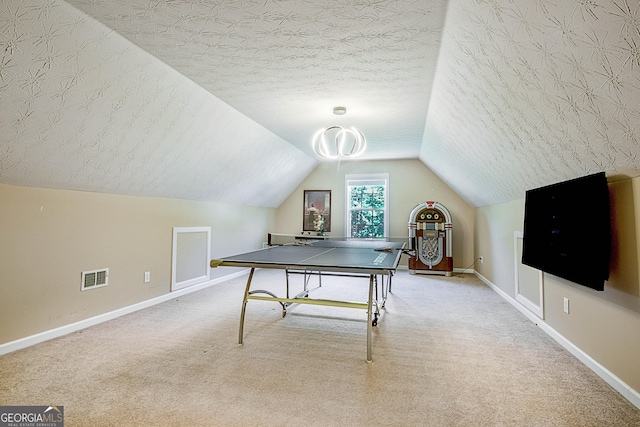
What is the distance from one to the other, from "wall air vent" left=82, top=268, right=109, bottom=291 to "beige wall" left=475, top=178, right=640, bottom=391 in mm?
4230

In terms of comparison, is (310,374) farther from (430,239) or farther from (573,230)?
(430,239)

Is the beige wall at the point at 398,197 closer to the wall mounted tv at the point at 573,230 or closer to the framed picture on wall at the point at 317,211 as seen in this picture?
the framed picture on wall at the point at 317,211

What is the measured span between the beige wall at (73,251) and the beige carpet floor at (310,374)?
256 mm

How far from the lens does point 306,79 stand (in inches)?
104

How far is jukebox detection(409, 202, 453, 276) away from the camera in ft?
18.6

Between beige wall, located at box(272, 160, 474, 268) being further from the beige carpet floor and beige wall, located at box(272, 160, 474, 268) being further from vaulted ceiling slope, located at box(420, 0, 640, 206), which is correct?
vaulted ceiling slope, located at box(420, 0, 640, 206)

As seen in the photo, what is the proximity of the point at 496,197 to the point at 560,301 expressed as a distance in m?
1.89

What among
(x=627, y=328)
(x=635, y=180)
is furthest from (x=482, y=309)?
(x=635, y=180)

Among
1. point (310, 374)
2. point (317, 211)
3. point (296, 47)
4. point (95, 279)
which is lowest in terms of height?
point (310, 374)

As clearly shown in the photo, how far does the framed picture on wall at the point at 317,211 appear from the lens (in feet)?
22.4

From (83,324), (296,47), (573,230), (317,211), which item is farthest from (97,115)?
(317,211)

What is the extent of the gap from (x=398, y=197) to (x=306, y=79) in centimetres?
427

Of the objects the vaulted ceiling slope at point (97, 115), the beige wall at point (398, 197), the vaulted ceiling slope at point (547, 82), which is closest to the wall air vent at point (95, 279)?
the vaulted ceiling slope at point (97, 115)

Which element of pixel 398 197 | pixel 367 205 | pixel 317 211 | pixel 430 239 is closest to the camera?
pixel 430 239
